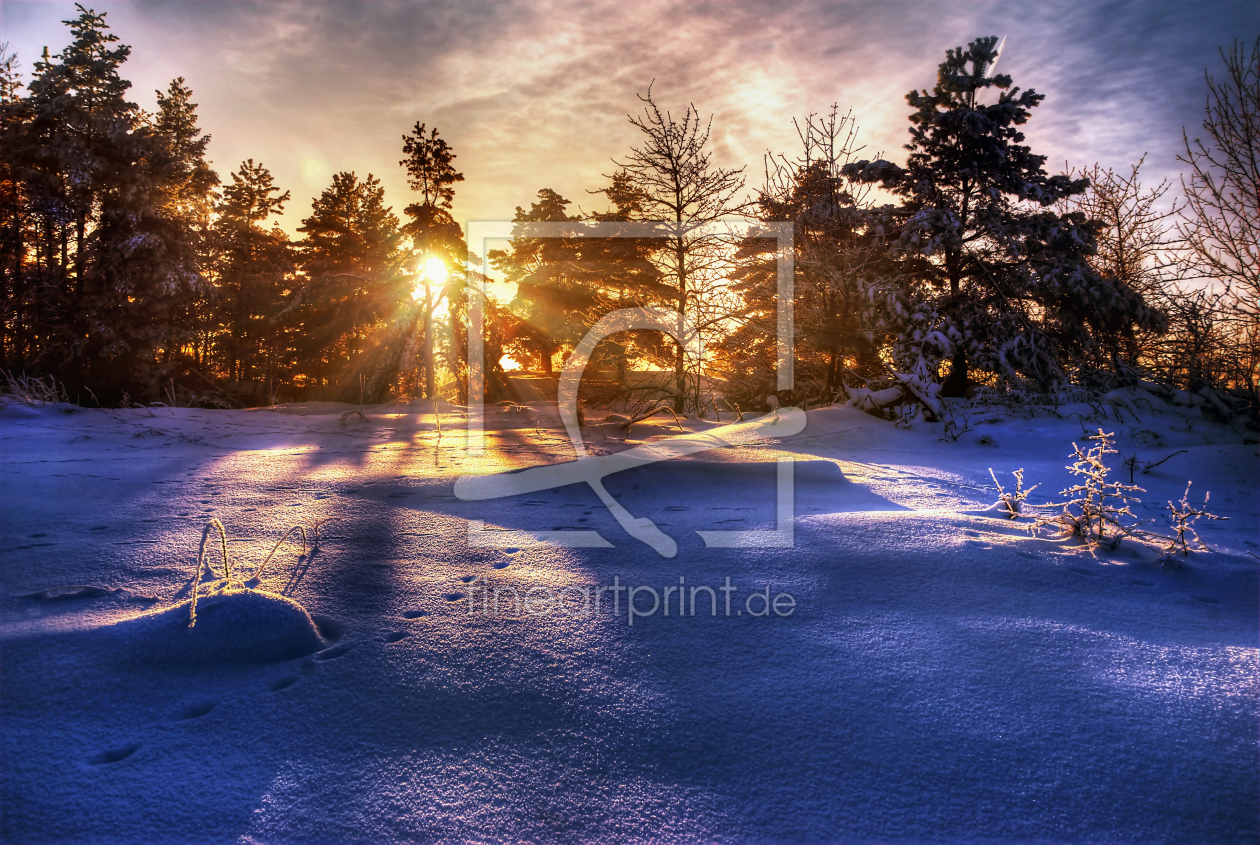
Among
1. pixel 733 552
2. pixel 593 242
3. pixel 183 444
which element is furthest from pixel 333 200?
pixel 733 552

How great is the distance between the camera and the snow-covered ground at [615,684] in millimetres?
1109

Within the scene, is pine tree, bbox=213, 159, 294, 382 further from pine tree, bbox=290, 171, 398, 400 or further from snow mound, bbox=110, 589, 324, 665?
snow mound, bbox=110, 589, 324, 665

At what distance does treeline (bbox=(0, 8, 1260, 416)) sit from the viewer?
9.57 meters

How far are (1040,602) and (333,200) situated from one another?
28420 mm

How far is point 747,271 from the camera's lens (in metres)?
11.7

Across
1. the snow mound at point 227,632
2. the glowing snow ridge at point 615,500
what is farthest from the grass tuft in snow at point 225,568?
the glowing snow ridge at point 615,500

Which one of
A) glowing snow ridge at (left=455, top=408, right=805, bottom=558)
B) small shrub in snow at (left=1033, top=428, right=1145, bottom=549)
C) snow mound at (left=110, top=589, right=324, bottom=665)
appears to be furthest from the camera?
glowing snow ridge at (left=455, top=408, right=805, bottom=558)

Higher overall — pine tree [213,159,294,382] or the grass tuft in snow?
pine tree [213,159,294,382]

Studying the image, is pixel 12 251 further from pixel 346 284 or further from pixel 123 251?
pixel 346 284

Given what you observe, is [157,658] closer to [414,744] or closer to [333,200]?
[414,744]

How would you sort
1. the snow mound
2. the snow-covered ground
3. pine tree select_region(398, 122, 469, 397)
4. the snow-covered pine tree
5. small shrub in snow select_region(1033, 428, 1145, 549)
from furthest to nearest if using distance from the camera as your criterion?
pine tree select_region(398, 122, 469, 397) → the snow-covered pine tree → small shrub in snow select_region(1033, 428, 1145, 549) → the snow mound → the snow-covered ground

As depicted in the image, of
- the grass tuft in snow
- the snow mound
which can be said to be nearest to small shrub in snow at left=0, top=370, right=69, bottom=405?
the grass tuft in snow

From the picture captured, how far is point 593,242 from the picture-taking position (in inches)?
840

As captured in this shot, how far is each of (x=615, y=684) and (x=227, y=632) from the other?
1081mm
